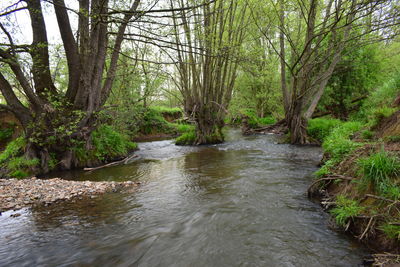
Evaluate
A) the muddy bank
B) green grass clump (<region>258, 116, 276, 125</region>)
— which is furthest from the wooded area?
green grass clump (<region>258, 116, 276, 125</region>)

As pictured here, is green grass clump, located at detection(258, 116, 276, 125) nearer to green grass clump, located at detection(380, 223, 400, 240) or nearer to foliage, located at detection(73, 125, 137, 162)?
foliage, located at detection(73, 125, 137, 162)

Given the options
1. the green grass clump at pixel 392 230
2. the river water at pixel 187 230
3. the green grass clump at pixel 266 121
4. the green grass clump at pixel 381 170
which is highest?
the green grass clump at pixel 266 121

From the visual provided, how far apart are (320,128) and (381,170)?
1001cm

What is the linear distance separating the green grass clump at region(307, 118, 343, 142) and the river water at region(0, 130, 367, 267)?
748cm

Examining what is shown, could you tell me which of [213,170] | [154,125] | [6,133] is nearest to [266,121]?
[154,125]

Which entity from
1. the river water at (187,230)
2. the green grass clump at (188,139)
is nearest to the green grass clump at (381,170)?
the river water at (187,230)

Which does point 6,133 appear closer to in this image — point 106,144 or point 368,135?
point 106,144

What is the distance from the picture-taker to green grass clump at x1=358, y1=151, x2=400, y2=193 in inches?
114

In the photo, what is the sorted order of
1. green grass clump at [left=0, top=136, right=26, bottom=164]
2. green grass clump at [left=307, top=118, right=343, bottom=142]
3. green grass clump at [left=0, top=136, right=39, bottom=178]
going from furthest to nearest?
green grass clump at [left=307, top=118, right=343, bottom=142]
green grass clump at [left=0, top=136, right=26, bottom=164]
green grass clump at [left=0, top=136, right=39, bottom=178]

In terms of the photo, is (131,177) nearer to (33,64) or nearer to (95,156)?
(95,156)

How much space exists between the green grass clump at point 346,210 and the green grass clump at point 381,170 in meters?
0.38

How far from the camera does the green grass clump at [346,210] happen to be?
113 inches

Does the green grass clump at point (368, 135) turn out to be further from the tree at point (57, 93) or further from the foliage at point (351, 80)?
the foliage at point (351, 80)

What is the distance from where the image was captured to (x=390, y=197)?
2.67m
